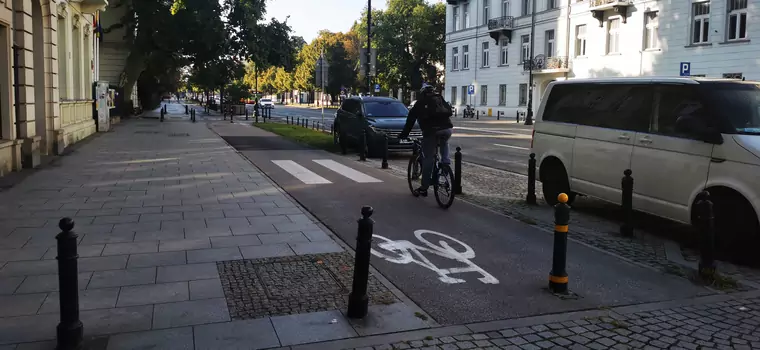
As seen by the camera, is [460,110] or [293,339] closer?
[293,339]

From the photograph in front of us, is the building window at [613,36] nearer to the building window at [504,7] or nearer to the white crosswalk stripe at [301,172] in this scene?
the building window at [504,7]

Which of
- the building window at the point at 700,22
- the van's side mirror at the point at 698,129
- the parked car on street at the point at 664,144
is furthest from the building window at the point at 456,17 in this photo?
the van's side mirror at the point at 698,129

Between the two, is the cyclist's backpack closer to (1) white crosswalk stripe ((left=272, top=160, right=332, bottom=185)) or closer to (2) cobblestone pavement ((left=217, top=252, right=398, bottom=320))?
(1) white crosswalk stripe ((left=272, top=160, right=332, bottom=185))

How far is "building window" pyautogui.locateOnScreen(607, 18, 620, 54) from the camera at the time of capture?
130 ft

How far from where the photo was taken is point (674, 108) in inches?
293

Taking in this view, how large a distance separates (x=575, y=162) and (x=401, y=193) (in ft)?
10.5

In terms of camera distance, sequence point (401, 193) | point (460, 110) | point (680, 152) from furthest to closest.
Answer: point (460, 110) < point (401, 193) < point (680, 152)

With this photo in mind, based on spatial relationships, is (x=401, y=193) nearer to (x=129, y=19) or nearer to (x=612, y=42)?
(x=129, y=19)

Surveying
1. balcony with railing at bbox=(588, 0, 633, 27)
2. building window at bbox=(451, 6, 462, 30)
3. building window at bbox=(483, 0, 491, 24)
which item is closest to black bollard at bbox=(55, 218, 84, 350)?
balcony with railing at bbox=(588, 0, 633, 27)

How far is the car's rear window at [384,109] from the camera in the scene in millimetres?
18141

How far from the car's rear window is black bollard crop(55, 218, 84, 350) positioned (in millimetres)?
14227

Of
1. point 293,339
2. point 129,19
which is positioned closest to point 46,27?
point 293,339

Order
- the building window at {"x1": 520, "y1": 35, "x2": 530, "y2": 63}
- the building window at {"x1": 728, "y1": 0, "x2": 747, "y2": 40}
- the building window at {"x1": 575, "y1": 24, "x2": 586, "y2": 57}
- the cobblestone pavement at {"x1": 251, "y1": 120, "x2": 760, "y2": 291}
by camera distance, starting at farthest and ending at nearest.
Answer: the building window at {"x1": 520, "y1": 35, "x2": 530, "y2": 63}
the building window at {"x1": 575, "y1": 24, "x2": 586, "y2": 57}
the building window at {"x1": 728, "y1": 0, "x2": 747, "y2": 40}
the cobblestone pavement at {"x1": 251, "y1": 120, "x2": 760, "y2": 291}

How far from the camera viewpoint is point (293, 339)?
14.2ft
